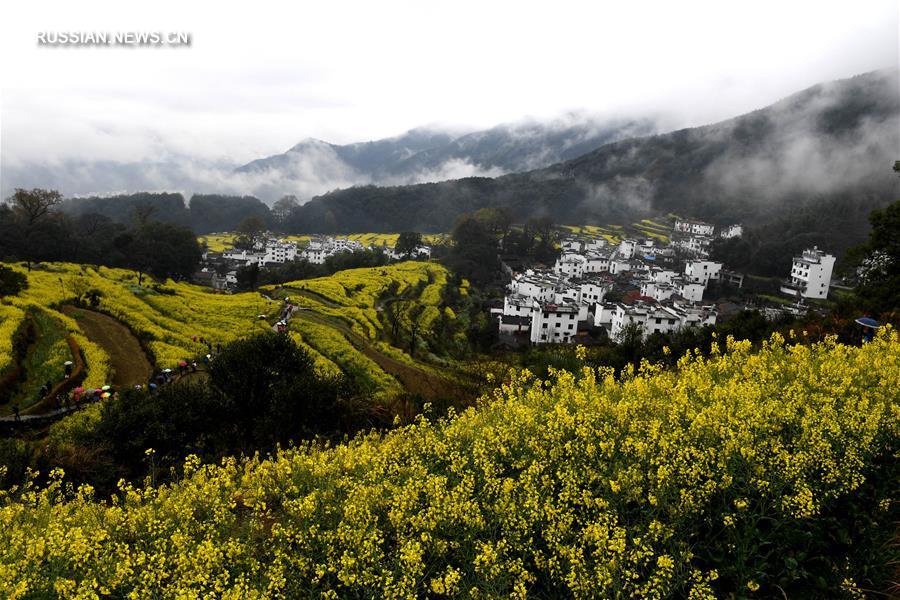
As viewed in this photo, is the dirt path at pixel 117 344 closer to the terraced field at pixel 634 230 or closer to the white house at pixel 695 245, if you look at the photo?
the white house at pixel 695 245

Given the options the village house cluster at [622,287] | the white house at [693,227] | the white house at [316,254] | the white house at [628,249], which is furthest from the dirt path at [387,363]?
the white house at [693,227]

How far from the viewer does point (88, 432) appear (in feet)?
41.4

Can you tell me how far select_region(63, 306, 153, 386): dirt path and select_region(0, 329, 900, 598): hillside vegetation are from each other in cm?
1564

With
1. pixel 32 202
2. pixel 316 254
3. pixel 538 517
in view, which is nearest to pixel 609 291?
pixel 316 254

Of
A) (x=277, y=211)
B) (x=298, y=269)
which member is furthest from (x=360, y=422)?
(x=277, y=211)

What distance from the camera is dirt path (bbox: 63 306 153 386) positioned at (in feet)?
66.6

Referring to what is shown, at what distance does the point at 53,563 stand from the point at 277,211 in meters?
137

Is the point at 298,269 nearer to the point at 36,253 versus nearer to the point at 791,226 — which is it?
the point at 36,253

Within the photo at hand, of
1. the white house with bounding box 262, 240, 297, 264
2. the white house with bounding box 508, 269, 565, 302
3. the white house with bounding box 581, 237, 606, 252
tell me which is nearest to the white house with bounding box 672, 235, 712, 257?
the white house with bounding box 581, 237, 606, 252

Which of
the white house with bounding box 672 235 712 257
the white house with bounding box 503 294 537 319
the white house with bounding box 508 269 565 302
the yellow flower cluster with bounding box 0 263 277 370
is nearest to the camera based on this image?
the yellow flower cluster with bounding box 0 263 277 370

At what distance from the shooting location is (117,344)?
23.0m

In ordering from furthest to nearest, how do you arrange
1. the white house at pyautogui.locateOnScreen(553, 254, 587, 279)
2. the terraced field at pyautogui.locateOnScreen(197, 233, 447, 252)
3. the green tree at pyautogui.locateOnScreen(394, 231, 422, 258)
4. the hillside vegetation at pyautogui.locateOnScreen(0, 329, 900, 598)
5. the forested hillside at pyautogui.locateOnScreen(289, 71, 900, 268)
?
the forested hillside at pyautogui.locateOnScreen(289, 71, 900, 268)
the terraced field at pyautogui.locateOnScreen(197, 233, 447, 252)
the green tree at pyautogui.locateOnScreen(394, 231, 422, 258)
the white house at pyautogui.locateOnScreen(553, 254, 587, 279)
the hillside vegetation at pyautogui.locateOnScreen(0, 329, 900, 598)

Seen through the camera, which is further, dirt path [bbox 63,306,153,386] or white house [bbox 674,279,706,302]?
white house [bbox 674,279,706,302]

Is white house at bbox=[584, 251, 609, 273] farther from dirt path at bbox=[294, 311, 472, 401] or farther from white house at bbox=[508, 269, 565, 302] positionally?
dirt path at bbox=[294, 311, 472, 401]
